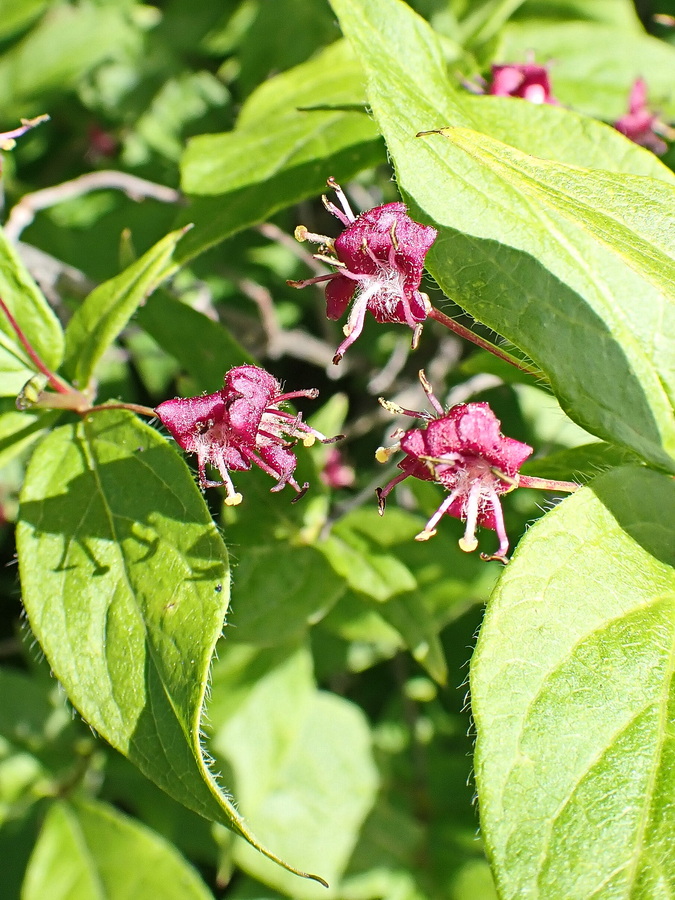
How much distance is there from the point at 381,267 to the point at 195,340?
87 centimetres

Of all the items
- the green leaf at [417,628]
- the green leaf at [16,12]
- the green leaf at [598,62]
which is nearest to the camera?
the green leaf at [417,628]

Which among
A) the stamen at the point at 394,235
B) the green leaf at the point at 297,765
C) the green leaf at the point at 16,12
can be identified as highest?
the green leaf at the point at 16,12

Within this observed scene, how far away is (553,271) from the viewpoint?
1.40m

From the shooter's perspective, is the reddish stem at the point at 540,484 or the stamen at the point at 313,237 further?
the stamen at the point at 313,237

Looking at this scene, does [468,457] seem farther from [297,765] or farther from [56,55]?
[56,55]

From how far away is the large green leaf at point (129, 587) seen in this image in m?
1.43

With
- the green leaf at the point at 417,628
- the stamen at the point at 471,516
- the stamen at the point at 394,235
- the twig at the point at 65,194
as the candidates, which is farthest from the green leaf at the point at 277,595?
the twig at the point at 65,194

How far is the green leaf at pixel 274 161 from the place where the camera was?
200cm

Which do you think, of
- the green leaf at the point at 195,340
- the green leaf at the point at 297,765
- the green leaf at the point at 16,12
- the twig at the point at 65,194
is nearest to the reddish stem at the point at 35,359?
the green leaf at the point at 195,340

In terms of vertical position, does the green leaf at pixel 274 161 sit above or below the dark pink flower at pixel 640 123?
above

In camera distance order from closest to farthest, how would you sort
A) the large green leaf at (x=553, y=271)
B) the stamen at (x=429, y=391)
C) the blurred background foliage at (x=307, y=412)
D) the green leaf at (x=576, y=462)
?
1. the large green leaf at (x=553, y=271)
2. the stamen at (x=429, y=391)
3. the green leaf at (x=576, y=462)
4. the blurred background foliage at (x=307, y=412)

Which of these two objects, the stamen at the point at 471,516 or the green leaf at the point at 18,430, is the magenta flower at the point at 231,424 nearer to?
the stamen at the point at 471,516

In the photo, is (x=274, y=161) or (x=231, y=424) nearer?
(x=231, y=424)

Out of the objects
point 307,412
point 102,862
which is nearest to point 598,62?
point 307,412
